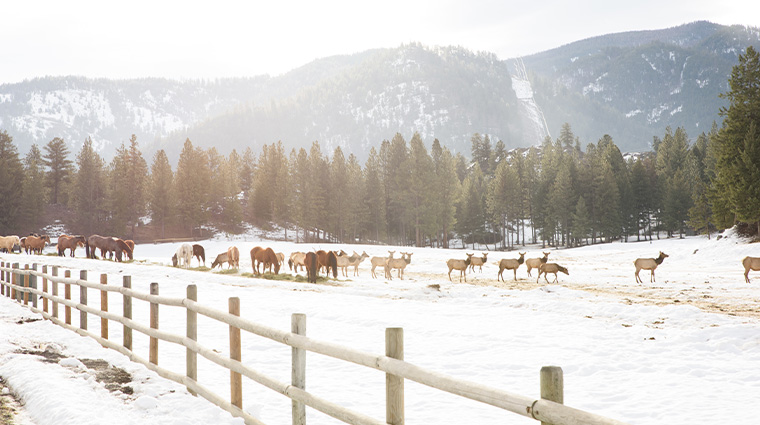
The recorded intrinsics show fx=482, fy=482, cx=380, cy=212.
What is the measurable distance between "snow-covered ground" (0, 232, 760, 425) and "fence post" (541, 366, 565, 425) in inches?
158

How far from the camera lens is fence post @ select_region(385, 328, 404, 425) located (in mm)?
3982

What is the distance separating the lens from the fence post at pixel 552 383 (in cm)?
271

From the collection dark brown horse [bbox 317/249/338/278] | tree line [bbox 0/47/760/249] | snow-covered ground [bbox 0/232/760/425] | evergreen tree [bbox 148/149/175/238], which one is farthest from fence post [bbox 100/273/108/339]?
evergreen tree [bbox 148/149/175/238]

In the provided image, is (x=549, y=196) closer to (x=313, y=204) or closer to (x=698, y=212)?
(x=698, y=212)

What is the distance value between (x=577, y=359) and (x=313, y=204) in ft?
213

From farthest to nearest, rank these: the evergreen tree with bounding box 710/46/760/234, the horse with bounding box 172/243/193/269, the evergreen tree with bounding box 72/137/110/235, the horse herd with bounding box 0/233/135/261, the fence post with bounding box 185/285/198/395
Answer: the evergreen tree with bounding box 72/137/110/235
the horse herd with bounding box 0/233/135/261
the evergreen tree with bounding box 710/46/760/234
the horse with bounding box 172/243/193/269
the fence post with bounding box 185/285/198/395

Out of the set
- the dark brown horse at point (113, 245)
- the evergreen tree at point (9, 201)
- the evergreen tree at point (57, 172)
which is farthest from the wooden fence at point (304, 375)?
the evergreen tree at point (57, 172)

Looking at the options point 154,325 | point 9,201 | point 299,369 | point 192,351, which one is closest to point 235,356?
point 192,351

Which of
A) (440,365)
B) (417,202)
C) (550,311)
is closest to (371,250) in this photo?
(417,202)

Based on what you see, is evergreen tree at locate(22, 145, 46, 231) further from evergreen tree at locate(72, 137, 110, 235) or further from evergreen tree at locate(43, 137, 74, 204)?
evergreen tree at locate(43, 137, 74, 204)

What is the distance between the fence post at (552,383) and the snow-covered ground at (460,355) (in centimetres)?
401

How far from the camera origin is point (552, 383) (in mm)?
2730

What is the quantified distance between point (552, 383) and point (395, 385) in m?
1.63

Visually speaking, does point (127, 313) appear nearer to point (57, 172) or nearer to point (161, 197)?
point (161, 197)
